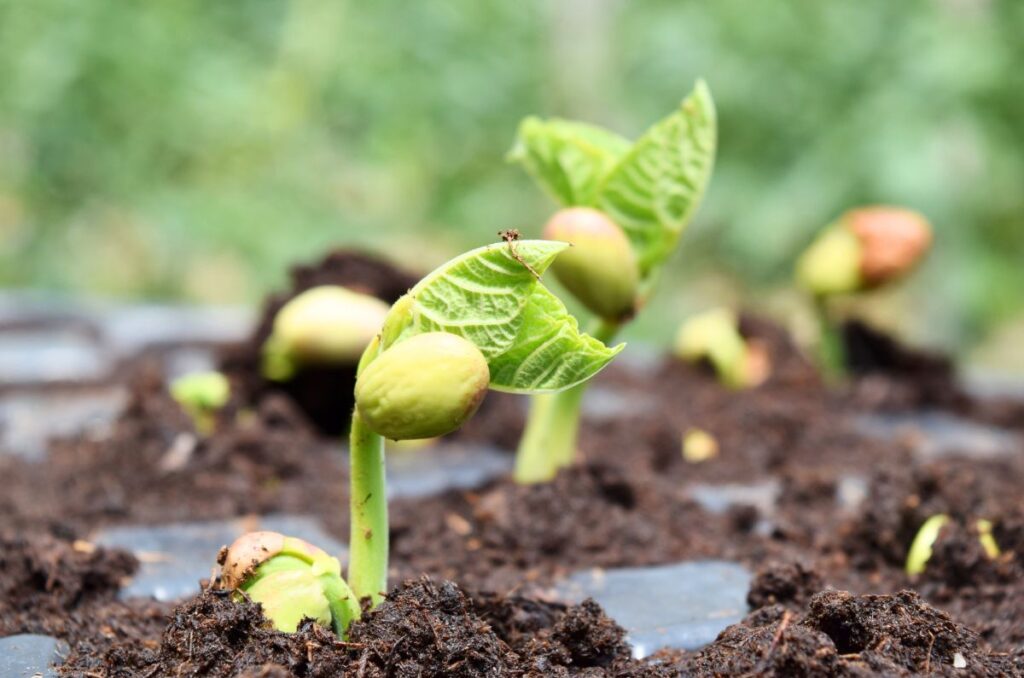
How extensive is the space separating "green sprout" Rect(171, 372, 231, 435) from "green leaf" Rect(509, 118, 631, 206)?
85cm

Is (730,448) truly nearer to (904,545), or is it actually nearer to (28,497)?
(904,545)

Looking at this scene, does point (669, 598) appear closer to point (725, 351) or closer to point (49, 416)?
point (725, 351)

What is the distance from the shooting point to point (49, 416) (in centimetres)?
260

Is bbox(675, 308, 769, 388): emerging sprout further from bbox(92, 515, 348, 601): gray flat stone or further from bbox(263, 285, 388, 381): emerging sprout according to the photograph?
bbox(92, 515, 348, 601): gray flat stone

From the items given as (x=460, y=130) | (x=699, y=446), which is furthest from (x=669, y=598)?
(x=460, y=130)

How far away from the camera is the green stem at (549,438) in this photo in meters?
1.77

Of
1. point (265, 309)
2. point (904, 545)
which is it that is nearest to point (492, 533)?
point (904, 545)

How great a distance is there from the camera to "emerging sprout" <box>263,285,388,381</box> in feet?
7.62

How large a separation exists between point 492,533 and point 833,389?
150 cm

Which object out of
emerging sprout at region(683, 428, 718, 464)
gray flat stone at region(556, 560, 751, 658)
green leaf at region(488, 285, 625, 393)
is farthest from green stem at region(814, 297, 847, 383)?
green leaf at region(488, 285, 625, 393)

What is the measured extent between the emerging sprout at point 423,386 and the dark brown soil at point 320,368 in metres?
1.37

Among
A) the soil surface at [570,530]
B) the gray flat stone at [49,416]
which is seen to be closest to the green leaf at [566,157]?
the soil surface at [570,530]

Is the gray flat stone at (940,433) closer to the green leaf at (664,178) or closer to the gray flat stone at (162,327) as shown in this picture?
the green leaf at (664,178)

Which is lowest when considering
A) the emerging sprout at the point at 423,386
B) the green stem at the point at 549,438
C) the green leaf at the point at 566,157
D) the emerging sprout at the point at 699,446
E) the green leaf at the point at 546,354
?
the emerging sprout at the point at 423,386
